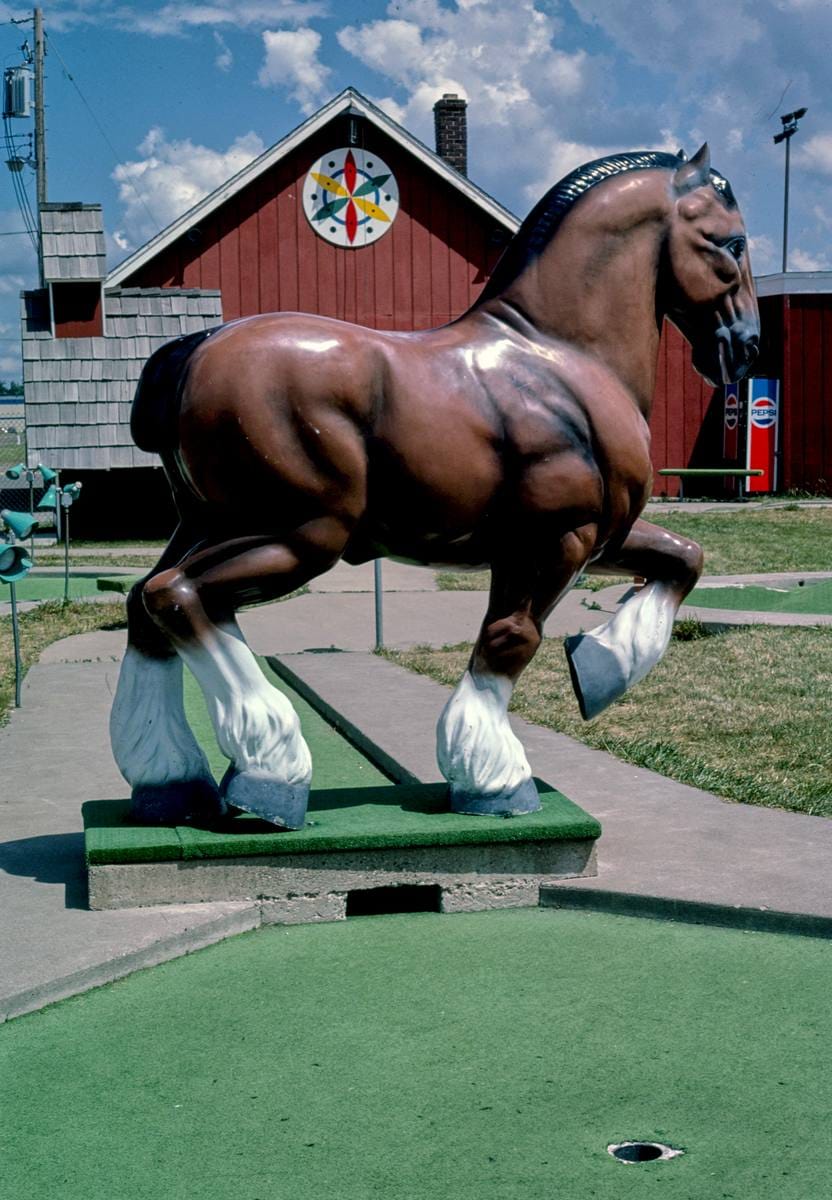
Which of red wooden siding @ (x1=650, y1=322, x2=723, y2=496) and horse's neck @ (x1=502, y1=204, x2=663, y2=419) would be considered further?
red wooden siding @ (x1=650, y1=322, x2=723, y2=496)

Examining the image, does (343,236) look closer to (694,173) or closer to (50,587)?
(50,587)

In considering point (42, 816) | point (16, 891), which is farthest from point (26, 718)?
point (16, 891)

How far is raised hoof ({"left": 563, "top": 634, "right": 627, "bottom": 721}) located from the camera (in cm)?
461

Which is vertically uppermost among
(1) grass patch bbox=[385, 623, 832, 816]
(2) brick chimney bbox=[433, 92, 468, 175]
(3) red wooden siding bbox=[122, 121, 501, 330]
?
(2) brick chimney bbox=[433, 92, 468, 175]

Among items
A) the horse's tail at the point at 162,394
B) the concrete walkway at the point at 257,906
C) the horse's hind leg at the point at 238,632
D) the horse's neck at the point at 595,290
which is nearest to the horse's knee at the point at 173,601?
the horse's hind leg at the point at 238,632

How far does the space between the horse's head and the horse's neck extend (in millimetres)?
98

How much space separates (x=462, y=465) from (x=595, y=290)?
0.74 m

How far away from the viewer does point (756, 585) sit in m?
12.9

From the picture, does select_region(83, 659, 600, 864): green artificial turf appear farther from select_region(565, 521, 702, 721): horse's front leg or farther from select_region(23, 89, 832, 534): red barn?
select_region(23, 89, 832, 534): red barn

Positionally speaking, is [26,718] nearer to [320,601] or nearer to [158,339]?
[320,601]

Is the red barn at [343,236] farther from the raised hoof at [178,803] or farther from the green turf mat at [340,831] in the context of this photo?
the raised hoof at [178,803]

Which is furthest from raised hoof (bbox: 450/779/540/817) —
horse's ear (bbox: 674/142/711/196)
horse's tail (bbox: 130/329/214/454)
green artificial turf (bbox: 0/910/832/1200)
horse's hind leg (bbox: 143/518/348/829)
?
horse's ear (bbox: 674/142/711/196)

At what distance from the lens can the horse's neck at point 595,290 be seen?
14.9 ft

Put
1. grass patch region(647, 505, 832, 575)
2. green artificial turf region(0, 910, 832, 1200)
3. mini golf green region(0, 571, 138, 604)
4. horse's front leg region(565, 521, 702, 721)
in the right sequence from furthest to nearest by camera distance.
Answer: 1. grass patch region(647, 505, 832, 575)
2. mini golf green region(0, 571, 138, 604)
3. horse's front leg region(565, 521, 702, 721)
4. green artificial turf region(0, 910, 832, 1200)
